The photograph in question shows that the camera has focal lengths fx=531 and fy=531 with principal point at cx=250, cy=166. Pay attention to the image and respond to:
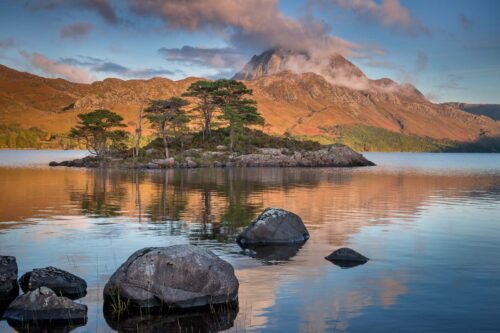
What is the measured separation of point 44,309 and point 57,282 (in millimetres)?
2583

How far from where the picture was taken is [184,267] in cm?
1814

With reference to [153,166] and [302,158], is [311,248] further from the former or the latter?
[302,158]

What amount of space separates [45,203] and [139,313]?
33.7 metres

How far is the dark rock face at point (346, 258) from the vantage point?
2464 centimetres

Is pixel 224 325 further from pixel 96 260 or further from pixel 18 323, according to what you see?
pixel 96 260

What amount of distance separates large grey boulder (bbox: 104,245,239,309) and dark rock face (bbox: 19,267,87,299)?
147cm

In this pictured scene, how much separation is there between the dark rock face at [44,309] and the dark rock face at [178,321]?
0.97 m

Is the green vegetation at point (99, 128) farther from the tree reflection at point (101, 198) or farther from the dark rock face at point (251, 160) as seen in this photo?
the tree reflection at point (101, 198)

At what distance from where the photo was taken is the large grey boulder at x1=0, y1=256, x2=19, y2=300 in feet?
63.0

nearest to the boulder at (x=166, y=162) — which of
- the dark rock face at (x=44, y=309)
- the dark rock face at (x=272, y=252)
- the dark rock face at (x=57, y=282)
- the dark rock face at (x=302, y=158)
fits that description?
the dark rock face at (x=302, y=158)

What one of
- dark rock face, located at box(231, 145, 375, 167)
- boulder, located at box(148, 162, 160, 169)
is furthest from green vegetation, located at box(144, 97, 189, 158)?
dark rock face, located at box(231, 145, 375, 167)

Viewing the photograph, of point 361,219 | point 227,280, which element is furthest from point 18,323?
point 361,219

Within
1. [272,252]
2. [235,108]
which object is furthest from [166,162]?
[272,252]

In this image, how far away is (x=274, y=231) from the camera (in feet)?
97.6
